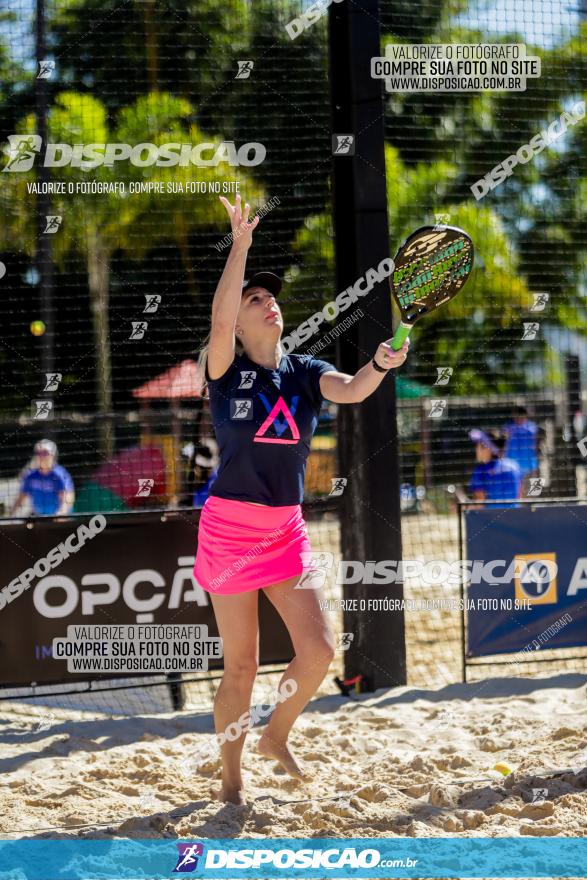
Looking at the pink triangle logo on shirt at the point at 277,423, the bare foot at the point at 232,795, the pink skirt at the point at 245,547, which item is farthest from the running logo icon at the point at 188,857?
the pink triangle logo on shirt at the point at 277,423

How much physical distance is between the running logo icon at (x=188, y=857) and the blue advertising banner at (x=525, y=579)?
112 inches

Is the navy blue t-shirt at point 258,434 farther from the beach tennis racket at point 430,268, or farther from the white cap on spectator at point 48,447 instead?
the white cap on spectator at point 48,447

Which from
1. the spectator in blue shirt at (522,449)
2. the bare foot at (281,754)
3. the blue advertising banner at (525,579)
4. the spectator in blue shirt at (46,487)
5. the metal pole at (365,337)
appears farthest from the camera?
the spectator in blue shirt at (522,449)

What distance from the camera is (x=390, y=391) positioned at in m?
5.62

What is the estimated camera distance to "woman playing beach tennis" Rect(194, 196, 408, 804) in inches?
142

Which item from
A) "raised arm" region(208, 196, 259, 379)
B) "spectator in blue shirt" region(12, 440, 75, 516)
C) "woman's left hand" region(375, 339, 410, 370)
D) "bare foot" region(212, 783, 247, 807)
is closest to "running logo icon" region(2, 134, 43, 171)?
"spectator in blue shirt" region(12, 440, 75, 516)

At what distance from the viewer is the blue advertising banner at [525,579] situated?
5.73 meters

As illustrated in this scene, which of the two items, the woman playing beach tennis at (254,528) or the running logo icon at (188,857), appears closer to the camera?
the running logo icon at (188,857)

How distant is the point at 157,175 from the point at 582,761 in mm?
4449

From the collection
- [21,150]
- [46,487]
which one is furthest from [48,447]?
[21,150]

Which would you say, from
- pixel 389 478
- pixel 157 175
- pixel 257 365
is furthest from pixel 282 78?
pixel 257 365

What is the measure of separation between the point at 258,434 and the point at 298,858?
1497 millimetres

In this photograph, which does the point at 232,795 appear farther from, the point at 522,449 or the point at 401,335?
the point at 522,449

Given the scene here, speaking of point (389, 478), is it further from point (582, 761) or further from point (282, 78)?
point (282, 78)
